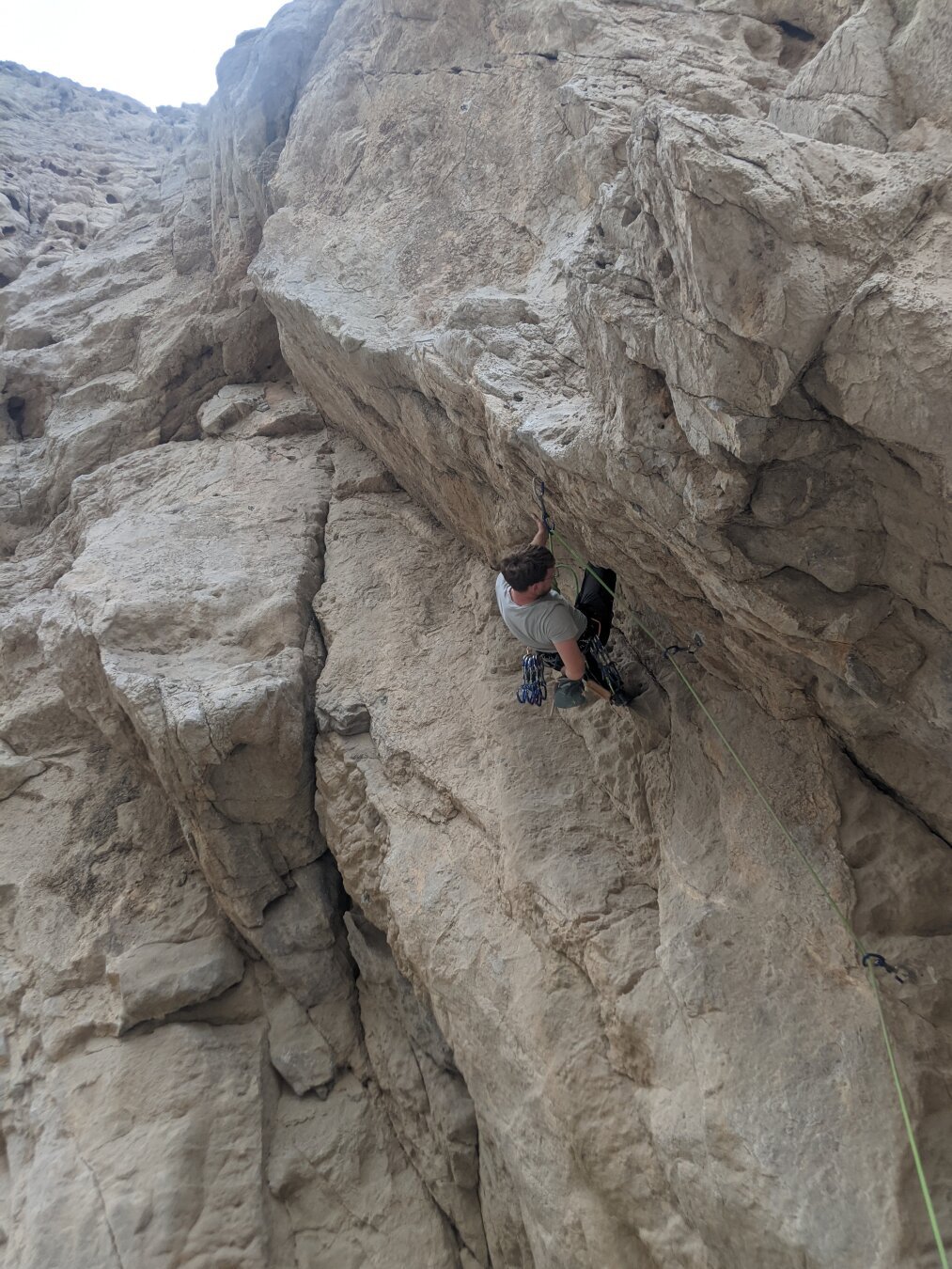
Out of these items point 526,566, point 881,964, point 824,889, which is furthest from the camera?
point 526,566

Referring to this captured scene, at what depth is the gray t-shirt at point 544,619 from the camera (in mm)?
3902

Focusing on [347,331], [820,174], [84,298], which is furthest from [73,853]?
[84,298]

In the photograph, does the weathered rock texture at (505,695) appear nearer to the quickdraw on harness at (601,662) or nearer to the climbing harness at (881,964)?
the climbing harness at (881,964)

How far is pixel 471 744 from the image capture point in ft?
15.5

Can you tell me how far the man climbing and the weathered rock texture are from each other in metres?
0.23

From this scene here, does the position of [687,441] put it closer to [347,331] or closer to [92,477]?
[347,331]

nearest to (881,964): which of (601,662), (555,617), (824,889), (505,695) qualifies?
(824,889)

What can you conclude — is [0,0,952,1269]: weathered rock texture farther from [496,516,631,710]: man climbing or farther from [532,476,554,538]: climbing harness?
[496,516,631,710]: man climbing

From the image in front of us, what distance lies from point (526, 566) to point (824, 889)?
1.90m

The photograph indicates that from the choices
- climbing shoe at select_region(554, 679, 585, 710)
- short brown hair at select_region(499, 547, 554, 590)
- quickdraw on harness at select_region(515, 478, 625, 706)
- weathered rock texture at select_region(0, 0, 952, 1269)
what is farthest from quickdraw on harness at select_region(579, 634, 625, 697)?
short brown hair at select_region(499, 547, 554, 590)

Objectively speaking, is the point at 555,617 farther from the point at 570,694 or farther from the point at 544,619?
the point at 570,694

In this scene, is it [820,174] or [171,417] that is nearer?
[820,174]

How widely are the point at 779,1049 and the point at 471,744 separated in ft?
7.33

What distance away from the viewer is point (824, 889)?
3289mm
